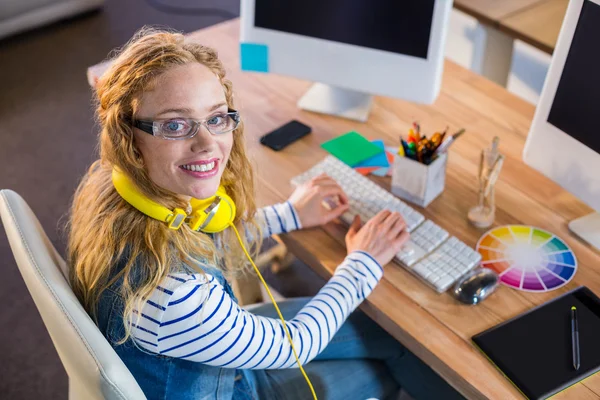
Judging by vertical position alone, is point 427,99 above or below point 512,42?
above

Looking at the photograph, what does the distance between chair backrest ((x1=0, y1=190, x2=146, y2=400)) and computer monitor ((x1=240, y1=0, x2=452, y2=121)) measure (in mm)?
796

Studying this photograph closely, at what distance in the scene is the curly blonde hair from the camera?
3.55 ft

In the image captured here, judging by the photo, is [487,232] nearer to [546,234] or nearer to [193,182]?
[546,234]

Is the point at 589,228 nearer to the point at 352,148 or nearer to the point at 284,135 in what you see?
the point at 352,148

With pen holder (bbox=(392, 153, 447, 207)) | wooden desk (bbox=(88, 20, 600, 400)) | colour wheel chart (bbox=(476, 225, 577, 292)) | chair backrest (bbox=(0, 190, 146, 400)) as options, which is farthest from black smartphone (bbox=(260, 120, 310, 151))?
chair backrest (bbox=(0, 190, 146, 400))

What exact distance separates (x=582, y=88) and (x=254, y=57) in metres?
0.80

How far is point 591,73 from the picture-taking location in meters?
1.25

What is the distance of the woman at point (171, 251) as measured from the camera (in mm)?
1081

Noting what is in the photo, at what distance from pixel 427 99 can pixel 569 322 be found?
0.63 meters

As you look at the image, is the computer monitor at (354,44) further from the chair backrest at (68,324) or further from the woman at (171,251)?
the chair backrest at (68,324)

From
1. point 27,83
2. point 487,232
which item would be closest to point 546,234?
point 487,232

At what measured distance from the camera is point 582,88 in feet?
4.19

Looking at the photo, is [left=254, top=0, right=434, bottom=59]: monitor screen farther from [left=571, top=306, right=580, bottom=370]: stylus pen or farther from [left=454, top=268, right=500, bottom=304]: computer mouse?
[left=571, top=306, right=580, bottom=370]: stylus pen

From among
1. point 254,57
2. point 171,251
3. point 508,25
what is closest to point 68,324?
point 171,251
